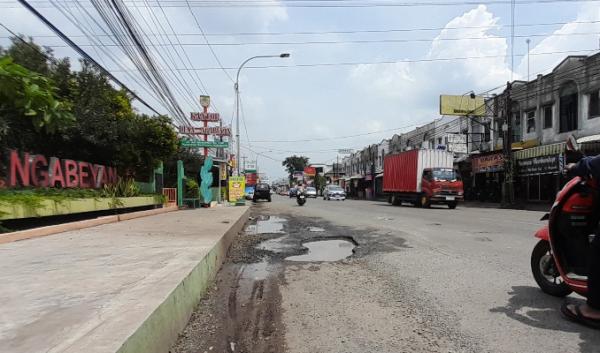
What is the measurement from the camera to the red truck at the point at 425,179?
1014 inches

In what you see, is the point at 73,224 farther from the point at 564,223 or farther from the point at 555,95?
the point at 555,95

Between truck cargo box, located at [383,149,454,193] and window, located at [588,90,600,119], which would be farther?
truck cargo box, located at [383,149,454,193]

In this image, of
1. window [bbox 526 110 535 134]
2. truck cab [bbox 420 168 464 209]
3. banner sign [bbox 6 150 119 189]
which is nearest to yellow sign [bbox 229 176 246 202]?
truck cab [bbox 420 168 464 209]

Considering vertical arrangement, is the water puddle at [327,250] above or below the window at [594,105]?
below

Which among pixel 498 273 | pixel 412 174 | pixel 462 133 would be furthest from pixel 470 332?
pixel 462 133

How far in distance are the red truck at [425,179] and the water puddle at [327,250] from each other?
1645cm

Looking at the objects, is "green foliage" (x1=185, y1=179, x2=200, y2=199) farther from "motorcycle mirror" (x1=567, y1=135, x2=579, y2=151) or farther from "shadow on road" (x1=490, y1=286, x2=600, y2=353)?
"motorcycle mirror" (x1=567, y1=135, x2=579, y2=151)

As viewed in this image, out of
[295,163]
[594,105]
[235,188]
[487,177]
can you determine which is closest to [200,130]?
[235,188]

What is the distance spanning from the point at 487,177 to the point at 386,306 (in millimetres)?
30824

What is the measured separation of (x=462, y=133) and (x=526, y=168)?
9.39 meters

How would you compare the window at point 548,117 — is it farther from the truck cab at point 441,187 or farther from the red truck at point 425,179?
the truck cab at point 441,187

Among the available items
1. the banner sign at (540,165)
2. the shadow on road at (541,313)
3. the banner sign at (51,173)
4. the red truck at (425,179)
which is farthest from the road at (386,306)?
the banner sign at (540,165)

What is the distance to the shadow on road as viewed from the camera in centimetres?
397

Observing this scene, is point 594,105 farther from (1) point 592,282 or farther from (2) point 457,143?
(1) point 592,282
